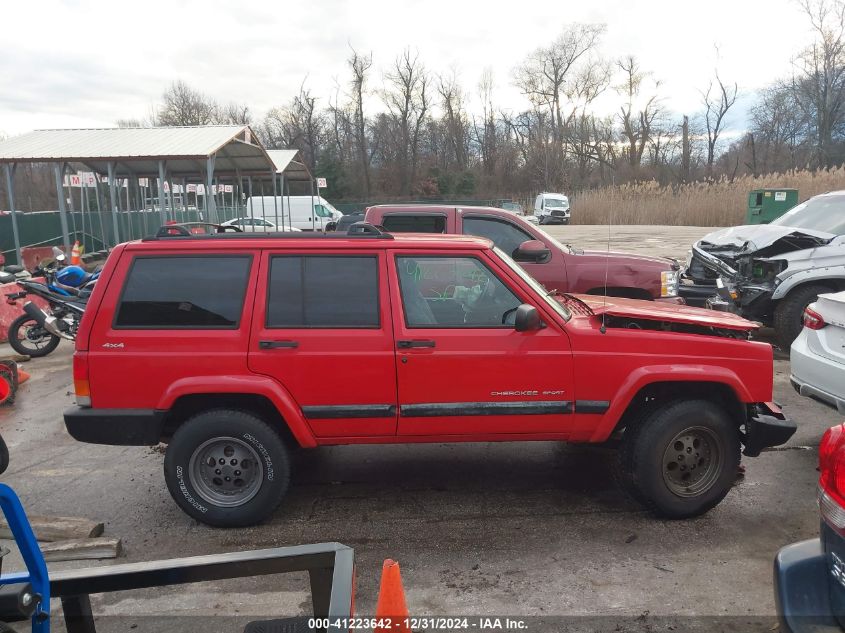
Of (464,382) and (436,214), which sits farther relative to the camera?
(436,214)

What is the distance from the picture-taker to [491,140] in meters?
64.6

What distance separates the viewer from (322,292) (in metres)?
4.10

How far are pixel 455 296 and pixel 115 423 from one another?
2.30m

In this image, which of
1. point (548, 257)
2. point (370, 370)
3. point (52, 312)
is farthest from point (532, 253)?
point (52, 312)

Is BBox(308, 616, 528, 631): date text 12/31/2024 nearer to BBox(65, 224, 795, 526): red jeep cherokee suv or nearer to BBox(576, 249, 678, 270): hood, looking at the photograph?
BBox(65, 224, 795, 526): red jeep cherokee suv

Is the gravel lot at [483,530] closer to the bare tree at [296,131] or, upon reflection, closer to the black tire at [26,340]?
the black tire at [26,340]

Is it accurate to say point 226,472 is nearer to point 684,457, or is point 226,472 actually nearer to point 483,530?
point 483,530

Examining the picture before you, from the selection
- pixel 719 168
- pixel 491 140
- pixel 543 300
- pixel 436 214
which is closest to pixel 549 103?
pixel 491 140

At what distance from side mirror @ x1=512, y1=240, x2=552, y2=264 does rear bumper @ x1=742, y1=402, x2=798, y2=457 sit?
129 inches

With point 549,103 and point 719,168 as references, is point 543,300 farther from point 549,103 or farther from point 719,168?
point 719,168

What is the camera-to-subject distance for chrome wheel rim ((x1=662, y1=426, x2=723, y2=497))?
4039 millimetres

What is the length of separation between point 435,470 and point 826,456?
3139 millimetres

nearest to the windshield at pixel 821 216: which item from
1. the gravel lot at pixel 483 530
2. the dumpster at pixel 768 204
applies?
the gravel lot at pixel 483 530

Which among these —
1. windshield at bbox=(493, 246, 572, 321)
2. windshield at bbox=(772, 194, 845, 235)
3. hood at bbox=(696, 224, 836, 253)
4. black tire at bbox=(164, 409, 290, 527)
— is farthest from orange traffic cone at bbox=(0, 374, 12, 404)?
windshield at bbox=(772, 194, 845, 235)
